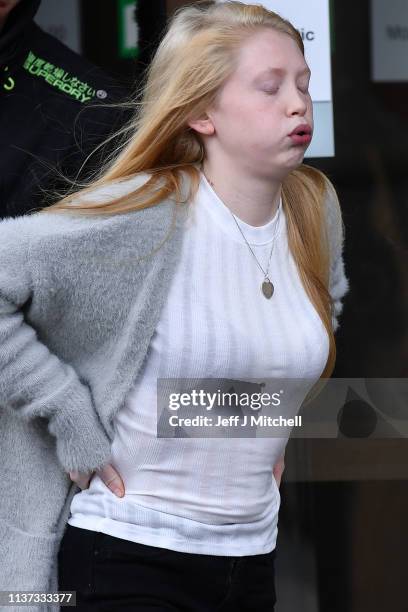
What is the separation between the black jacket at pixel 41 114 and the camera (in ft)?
7.64

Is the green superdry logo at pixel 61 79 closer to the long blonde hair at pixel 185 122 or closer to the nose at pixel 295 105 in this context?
the long blonde hair at pixel 185 122

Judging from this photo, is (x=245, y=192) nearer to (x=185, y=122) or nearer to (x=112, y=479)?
(x=185, y=122)

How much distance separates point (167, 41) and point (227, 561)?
99cm

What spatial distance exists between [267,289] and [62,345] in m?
0.39

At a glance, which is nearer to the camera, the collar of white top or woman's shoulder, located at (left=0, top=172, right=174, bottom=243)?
woman's shoulder, located at (left=0, top=172, right=174, bottom=243)

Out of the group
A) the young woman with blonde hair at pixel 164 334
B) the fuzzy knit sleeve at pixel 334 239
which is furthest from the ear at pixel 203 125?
the fuzzy knit sleeve at pixel 334 239

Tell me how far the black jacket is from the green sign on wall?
659mm

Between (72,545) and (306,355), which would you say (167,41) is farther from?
(72,545)

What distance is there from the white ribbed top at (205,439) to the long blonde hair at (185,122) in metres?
0.10

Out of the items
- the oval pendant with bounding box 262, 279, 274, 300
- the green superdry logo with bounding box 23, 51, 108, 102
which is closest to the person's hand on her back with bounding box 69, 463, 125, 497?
the oval pendant with bounding box 262, 279, 274, 300

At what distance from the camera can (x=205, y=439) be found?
205 centimetres

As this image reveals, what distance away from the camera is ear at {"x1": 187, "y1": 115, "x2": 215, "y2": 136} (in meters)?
2.15

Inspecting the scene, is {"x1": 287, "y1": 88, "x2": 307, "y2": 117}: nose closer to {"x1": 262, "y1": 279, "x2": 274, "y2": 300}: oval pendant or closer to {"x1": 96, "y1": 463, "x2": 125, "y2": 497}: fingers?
{"x1": 262, "y1": 279, "x2": 274, "y2": 300}: oval pendant

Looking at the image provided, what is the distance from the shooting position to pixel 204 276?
6.79ft
